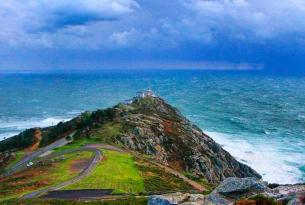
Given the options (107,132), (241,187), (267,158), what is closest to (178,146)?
(107,132)

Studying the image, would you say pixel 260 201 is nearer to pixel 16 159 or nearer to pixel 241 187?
pixel 241 187

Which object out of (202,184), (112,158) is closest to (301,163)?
(202,184)

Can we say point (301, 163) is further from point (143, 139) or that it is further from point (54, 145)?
point (54, 145)

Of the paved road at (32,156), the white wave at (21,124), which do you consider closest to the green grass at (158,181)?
the paved road at (32,156)

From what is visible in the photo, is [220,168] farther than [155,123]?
No

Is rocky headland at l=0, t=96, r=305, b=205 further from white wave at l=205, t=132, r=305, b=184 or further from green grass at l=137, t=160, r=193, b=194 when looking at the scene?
green grass at l=137, t=160, r=193, b=194

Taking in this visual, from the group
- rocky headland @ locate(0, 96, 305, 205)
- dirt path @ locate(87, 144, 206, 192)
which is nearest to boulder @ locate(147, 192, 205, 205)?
dirt path @ locate(87, 144, 206, 192)

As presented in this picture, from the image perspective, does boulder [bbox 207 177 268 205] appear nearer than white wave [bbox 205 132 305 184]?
Yes
